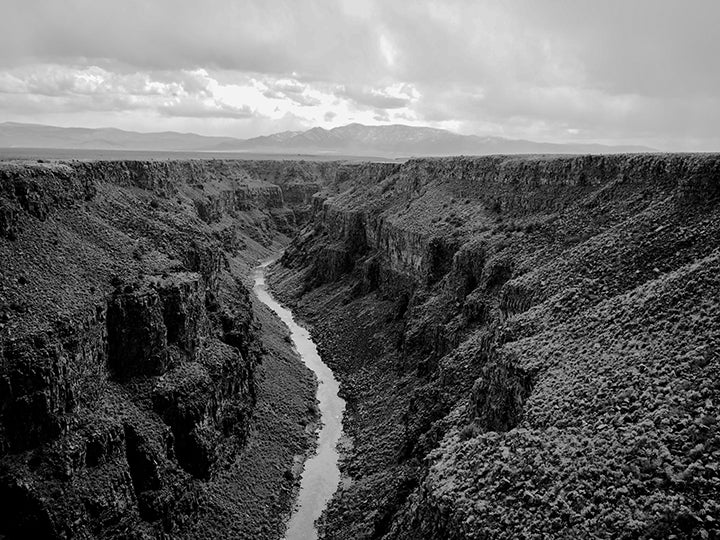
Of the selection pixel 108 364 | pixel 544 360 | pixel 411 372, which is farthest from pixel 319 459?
pixel 544 360

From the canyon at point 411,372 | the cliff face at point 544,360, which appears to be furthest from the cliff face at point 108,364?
the cliff face at point 544,360

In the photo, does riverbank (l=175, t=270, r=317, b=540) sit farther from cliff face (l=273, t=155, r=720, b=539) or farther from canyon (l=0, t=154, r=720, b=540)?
cliff face (l=273, t=155, r=720, b=539)

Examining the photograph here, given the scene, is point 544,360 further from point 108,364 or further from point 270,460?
point 108,364

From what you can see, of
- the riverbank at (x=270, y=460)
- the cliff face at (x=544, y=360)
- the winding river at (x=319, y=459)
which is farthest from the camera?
the winding river at (x=319, y=459)

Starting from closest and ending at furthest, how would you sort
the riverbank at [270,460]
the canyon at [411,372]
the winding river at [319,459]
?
the canyon at [411,372], the riverbank at [270,460], the winding river at [319,459]

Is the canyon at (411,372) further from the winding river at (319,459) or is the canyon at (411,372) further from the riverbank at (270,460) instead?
the winding river at (319,459)

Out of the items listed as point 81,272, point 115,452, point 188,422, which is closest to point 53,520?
point 115,452
